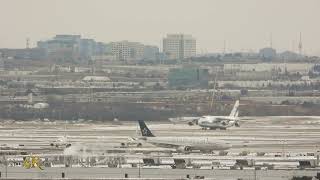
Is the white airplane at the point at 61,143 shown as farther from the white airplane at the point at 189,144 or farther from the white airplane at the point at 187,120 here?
the white airplane at the point at 187,120

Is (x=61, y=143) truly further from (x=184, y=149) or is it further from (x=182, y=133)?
(x=182, y=133)

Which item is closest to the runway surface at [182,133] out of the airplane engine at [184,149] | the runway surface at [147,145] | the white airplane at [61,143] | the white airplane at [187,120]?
the runway surface at [147,145]

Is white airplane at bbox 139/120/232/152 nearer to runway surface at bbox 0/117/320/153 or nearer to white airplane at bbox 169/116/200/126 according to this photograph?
runway surface at bbox 0/117/320/153

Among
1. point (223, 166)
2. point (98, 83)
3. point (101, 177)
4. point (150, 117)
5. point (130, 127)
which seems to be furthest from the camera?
point (98, 83)

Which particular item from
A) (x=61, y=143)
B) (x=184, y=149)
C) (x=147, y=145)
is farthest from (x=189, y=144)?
(x=61, y=143)

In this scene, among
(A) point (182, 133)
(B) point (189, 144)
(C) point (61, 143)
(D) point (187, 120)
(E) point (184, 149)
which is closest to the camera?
(E) point (184, 149)

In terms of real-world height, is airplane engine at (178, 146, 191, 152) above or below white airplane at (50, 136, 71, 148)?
below

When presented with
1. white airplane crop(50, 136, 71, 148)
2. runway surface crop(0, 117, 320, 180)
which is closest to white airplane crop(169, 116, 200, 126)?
runway surface crop(0, 117, 320, 180)

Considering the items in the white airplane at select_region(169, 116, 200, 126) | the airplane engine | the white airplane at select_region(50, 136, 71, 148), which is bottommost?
the airplane engine

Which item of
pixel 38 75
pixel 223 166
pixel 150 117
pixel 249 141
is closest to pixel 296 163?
pixel 223 166

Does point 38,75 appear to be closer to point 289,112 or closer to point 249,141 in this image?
point 289,112

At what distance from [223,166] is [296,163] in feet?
11.7

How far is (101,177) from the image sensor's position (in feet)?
151

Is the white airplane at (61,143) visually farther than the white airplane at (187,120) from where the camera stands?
No
